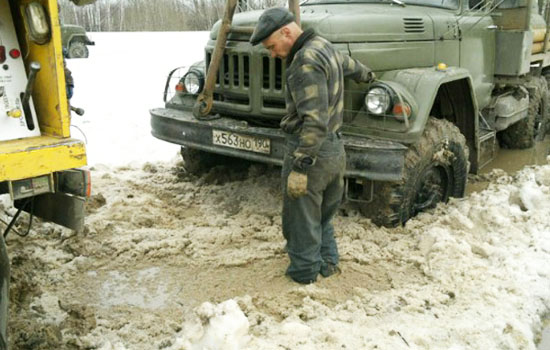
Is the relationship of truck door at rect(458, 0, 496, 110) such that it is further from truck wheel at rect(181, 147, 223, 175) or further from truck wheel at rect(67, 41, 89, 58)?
truck wheel at rect(67, 41, 89, 58)

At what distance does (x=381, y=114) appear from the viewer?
457cm

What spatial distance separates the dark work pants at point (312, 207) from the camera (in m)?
3.74

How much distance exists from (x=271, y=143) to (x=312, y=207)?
108 centimetres

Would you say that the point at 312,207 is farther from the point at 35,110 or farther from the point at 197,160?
the point at 197,160

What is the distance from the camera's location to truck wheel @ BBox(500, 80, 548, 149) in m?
7.65

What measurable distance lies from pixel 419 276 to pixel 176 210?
7.81 ft

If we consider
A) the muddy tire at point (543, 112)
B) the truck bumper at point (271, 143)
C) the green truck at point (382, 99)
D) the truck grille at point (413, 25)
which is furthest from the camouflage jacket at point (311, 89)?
the muddy tire at point (543, 112)

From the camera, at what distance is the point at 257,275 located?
4.16 meters

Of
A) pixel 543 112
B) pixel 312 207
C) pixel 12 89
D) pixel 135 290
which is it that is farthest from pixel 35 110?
pixel 543 112

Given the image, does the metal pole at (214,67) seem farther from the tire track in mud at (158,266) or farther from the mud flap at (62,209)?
the mud flap at (62,209)

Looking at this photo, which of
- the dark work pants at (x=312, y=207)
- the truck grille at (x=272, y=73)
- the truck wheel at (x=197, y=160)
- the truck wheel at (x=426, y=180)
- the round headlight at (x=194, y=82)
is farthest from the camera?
the truck wheel at (x=197, y=160)

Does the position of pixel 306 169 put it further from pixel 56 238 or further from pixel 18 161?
pixel 56 238

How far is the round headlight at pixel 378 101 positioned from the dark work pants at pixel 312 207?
2.82ft

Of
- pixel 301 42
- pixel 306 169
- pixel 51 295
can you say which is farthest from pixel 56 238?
pixel 301 42
